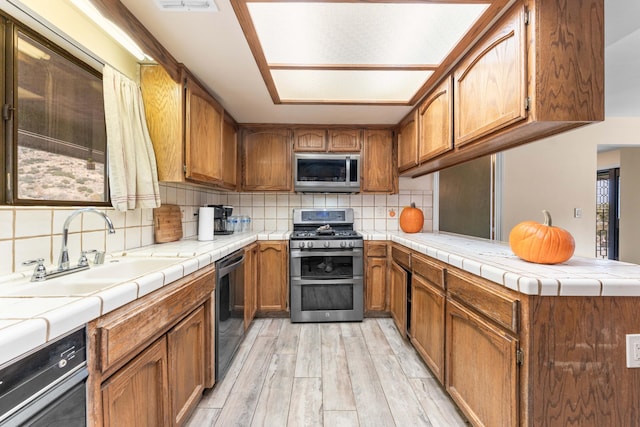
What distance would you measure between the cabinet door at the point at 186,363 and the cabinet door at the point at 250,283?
84 centimetres

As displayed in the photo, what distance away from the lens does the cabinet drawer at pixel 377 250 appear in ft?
9.17

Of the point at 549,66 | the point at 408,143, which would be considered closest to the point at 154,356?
the point at 549,66

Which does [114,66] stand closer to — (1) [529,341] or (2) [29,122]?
(2) [29,122]

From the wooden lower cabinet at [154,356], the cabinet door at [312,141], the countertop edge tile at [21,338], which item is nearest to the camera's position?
the countertop edge tile at [21,338]

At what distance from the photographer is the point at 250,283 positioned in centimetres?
257

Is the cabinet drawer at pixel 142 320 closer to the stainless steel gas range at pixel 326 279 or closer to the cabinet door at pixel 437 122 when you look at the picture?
the stainless steel gas range at pixel 326 279

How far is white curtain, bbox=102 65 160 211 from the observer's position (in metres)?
1.55

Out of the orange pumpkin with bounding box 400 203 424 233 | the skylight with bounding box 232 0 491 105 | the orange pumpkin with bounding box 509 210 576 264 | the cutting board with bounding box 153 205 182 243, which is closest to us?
the orange pumpkin with bounding box 509 210 576 264

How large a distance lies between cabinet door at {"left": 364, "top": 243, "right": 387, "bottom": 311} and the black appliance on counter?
7.71ft

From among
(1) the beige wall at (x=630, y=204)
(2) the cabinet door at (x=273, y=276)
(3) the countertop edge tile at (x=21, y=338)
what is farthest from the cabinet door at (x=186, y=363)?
(1) the beige wall at (x=630, y=204)

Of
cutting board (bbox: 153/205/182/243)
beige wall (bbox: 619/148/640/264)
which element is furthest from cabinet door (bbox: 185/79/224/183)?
beige wall (bbox: 619/148/640/264)

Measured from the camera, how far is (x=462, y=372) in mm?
1427

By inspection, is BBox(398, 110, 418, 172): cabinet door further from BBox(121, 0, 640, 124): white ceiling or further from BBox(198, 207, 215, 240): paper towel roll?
BBox(198, 207, 215, 240): paper towel roll

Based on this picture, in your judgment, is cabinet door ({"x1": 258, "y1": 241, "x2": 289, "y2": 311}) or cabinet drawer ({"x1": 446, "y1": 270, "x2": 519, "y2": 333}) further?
cabinet door ({"x1": 258, "y1": 241, "x2": 289, "y2": 311})
